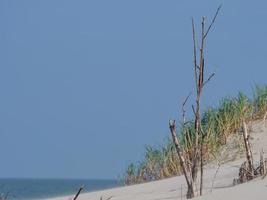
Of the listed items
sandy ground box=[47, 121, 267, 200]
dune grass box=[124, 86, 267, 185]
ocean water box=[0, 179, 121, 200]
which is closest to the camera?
sandy ground box=[47, 121, 267, 200]

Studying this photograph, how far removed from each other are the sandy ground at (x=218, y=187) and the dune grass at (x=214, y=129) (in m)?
0.26

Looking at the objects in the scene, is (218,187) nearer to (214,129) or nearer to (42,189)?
(214,129)

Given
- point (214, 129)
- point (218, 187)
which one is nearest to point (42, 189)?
point (214, 129)

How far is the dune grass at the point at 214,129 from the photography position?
10281mm

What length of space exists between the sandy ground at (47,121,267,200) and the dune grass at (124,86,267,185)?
255mm

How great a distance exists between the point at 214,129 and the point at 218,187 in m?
4.55

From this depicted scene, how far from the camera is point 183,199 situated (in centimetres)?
577

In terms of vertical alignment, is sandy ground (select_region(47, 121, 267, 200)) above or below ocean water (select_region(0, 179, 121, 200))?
below

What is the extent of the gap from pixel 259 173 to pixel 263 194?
95 centimetres

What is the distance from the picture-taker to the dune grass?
10281 millimetres

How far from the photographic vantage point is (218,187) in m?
6.30

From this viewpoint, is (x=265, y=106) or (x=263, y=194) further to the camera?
(x=265, y=106)

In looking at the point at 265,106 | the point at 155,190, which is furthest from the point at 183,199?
the point at 265,106

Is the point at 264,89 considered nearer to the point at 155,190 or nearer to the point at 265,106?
the point at 265,106
